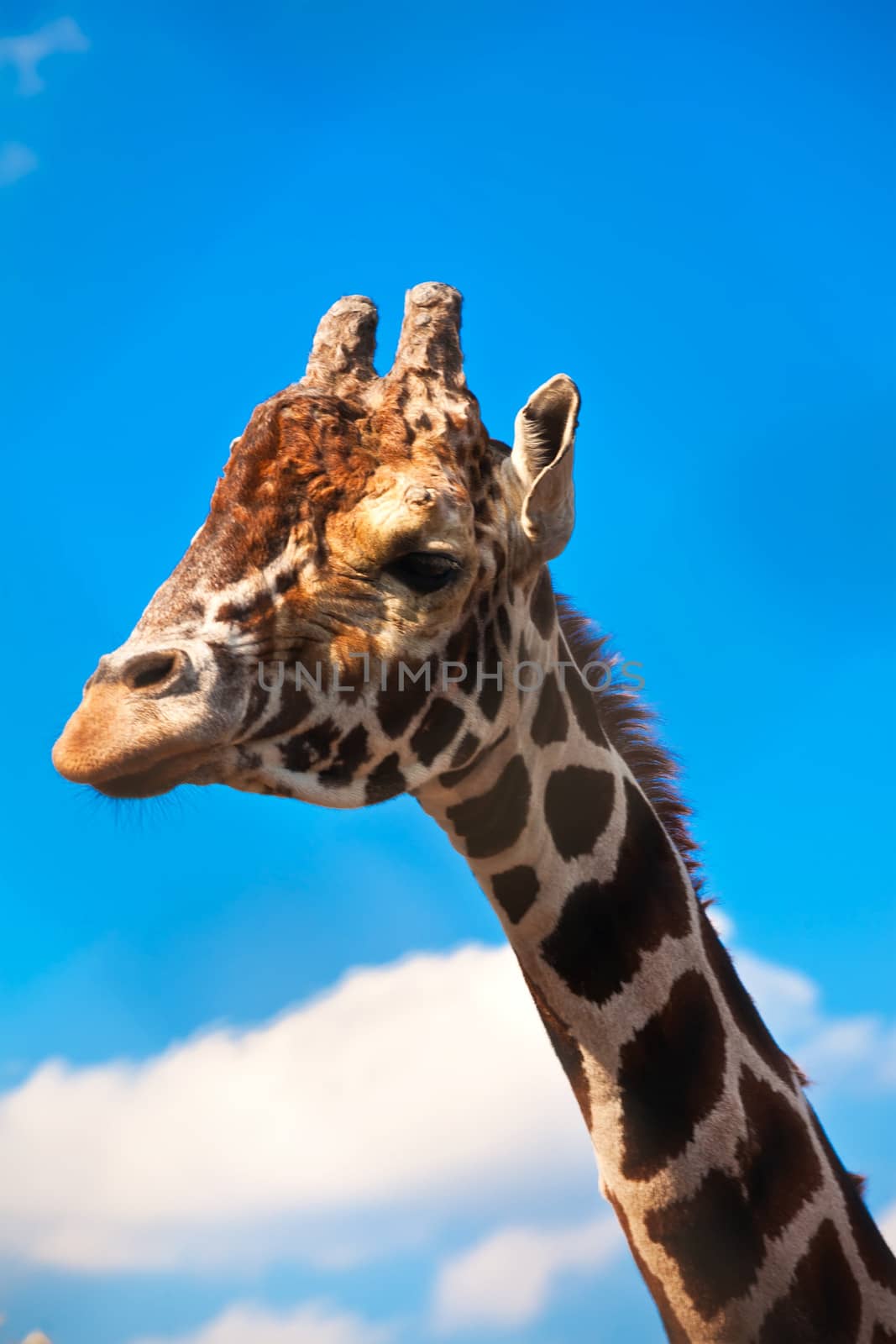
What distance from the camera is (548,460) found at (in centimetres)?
508

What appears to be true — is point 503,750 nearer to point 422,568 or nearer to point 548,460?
point 422,568

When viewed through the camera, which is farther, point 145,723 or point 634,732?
point 634,732

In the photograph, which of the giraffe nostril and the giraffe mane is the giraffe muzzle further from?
the giraffe mane

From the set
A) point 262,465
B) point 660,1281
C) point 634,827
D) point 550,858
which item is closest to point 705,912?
point 634,827

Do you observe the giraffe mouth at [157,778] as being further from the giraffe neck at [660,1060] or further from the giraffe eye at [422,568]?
the giraffe neck at [660,1060]

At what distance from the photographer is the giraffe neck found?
15.0ft

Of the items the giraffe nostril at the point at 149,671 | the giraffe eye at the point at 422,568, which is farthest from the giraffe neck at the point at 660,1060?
the giraffe nostril at the point at 149,671

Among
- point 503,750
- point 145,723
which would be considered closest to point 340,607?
point 145,723

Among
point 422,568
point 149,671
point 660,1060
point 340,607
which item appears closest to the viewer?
point 149,671

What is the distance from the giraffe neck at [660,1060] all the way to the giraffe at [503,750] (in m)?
0.01

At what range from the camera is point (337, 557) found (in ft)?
14.6

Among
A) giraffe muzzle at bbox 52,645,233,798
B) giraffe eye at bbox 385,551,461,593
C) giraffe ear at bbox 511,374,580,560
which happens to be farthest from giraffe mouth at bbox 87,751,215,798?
giraffe ear at bbox 511,374,580,560

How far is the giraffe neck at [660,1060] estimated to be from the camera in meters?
4.57

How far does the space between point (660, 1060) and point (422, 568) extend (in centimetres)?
224
